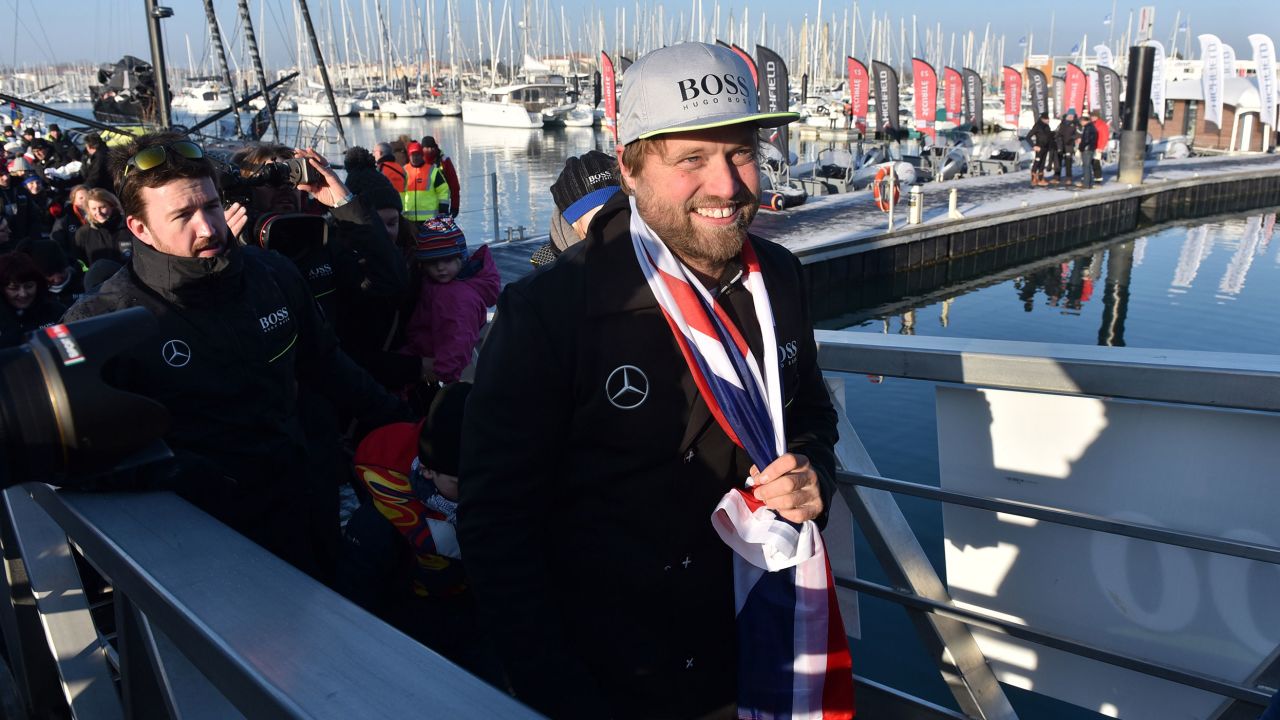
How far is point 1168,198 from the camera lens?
27062 millimetres

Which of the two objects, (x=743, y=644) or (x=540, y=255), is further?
(x=540, y=255)

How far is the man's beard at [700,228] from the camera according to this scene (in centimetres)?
173

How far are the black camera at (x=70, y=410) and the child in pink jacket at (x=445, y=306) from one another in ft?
8.39

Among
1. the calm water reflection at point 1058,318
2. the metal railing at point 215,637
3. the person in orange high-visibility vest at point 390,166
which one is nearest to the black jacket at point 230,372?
the metal railing at point 215,637

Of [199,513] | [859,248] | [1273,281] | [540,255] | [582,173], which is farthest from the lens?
[1273,281]

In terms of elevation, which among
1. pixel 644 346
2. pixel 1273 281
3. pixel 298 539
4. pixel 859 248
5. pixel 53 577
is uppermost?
pixel 644 346

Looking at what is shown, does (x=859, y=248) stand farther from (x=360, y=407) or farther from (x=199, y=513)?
(x=199, y=513)

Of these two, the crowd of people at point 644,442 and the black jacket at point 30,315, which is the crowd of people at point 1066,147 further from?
the crowd of people at point 644,442

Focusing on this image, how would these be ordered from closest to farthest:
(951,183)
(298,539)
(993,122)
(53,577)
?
(53,577) → (298,539) → (951,183) → (993,122)

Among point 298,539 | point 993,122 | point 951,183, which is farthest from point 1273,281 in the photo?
point 993,122

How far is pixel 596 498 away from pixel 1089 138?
88.9 ft

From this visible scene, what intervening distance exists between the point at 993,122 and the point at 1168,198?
3824cm

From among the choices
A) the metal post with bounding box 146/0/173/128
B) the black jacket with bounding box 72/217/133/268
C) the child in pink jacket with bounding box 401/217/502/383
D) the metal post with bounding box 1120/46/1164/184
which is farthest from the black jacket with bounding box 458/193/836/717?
the metal post with bounding box 1120/46/1164/184

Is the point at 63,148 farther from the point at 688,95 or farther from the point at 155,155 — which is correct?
the point at 688,95
